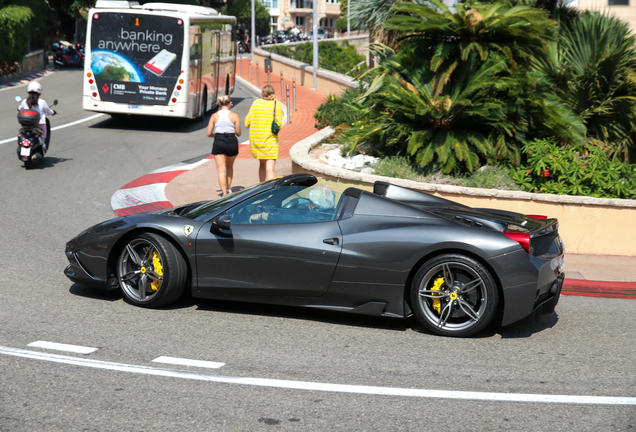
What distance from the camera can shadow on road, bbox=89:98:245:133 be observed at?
19.1m

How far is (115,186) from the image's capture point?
11.8 m

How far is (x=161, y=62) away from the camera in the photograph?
17.9m

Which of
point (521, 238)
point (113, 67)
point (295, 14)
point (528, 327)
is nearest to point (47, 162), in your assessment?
point (113, 67)

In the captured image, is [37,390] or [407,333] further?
[407,333]

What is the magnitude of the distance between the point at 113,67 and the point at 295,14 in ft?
354

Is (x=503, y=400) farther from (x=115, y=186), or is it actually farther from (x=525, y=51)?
(x=115, y=186)

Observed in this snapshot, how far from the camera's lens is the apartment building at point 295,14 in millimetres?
117688

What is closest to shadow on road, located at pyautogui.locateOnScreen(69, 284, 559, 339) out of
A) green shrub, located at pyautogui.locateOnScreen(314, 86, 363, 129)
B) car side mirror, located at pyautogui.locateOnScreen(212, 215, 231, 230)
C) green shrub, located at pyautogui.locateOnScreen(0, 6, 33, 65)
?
car side mirror, located at pyautogui.locateOnScreen(212, 215, 231, 230)

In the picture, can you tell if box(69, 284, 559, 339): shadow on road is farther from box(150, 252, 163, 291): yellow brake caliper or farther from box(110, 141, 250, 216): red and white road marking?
box(110, 141, 250, 216): red and white road marking

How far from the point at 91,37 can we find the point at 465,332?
50.5ft

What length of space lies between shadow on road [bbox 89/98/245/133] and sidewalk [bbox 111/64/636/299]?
112 inches

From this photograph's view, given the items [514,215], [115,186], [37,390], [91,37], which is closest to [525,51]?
[514,215]

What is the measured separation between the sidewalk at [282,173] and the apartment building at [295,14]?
102 metres

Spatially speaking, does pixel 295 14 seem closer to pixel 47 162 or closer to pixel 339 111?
pixel 339 111
